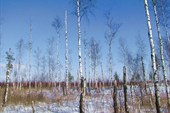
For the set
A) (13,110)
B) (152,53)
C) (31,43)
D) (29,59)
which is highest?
(31,43)

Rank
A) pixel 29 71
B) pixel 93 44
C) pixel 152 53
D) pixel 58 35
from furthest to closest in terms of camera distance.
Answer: pixel 93 44 → pixel 29 71 → pixel 58 35 → pixel 152 53

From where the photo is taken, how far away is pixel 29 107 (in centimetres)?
1313

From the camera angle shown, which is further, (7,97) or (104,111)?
(7,97)

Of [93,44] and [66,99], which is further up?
[93,44]

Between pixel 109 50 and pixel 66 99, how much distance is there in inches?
467

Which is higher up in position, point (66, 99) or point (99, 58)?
point (99, 58)

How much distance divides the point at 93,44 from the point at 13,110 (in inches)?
855

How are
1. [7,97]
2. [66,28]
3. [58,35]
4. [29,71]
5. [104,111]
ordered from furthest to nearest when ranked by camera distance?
[29,71], [58,35], [66,28], [7,97], [104,111]

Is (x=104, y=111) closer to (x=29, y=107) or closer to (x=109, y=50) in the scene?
(x=29, y=107)

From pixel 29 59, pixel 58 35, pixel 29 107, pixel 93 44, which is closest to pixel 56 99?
pixel 29 107

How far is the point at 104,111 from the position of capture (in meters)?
10.8

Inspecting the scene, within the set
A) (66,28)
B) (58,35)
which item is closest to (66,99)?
(66,28)

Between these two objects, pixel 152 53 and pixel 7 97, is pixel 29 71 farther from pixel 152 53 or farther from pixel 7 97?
pixel 152 53

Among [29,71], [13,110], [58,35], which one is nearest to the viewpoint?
[13,110]
